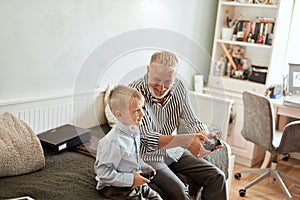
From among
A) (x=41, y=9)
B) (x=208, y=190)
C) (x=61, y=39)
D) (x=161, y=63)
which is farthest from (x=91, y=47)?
(x=208, y=190)

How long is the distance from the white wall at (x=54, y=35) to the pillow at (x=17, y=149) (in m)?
0.32

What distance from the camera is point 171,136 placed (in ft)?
6.21

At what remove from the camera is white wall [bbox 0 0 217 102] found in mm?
2287

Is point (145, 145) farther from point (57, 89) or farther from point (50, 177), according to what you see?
point (57, 89)

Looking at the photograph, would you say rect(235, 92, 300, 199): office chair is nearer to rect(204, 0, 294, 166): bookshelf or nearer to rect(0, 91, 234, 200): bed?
rect(204, 0, 294, 166): bookshelf

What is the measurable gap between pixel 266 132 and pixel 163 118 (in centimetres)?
129

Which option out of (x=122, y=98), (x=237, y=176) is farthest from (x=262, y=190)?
(x=122, y=98)

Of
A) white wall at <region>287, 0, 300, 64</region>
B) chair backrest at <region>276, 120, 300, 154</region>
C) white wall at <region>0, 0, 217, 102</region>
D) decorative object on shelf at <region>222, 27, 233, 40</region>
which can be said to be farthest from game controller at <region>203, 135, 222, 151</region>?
white wall at <region>287, 0, 300, 64</region>

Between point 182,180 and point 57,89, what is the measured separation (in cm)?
109

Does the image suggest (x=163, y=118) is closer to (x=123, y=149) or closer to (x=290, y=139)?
(x=123, y=149)

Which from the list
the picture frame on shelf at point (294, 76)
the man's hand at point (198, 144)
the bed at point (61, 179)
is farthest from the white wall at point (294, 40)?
the man's hand at point (198, 144)

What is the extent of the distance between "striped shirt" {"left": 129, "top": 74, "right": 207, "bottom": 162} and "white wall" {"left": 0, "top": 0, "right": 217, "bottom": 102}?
0.51m

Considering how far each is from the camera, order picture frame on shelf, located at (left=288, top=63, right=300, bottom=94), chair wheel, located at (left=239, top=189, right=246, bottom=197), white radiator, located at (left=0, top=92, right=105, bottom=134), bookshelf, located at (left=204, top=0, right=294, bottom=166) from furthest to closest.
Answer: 1. bookshelf, located at (left=204, top=0, right=294, bottom=166)
2. picture frame on shelf, located at (left=288, top=63, right=300, bottom=94)
3. chair wheel, located at (left=239, top=189, right=246, bottom=197)
4. white radiator, located at (left=0, top=92, right=105, bottom=134)

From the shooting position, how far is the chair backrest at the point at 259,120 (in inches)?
115
